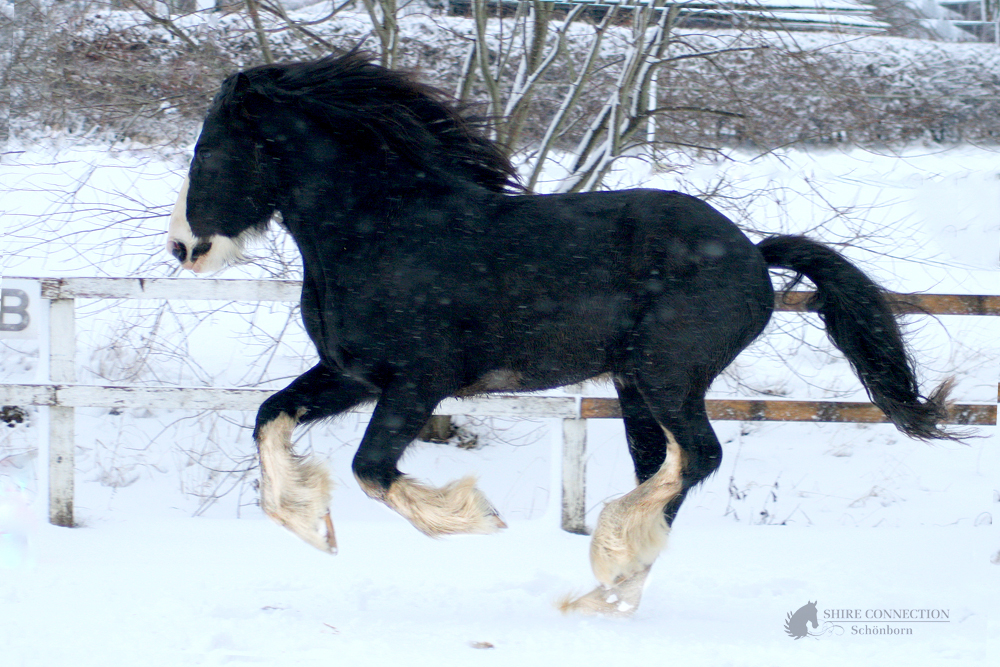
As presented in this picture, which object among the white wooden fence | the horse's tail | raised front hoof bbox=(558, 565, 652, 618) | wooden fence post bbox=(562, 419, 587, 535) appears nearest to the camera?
raised front hoof bbox=(558, 565, 652, 618)

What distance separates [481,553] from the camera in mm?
3320

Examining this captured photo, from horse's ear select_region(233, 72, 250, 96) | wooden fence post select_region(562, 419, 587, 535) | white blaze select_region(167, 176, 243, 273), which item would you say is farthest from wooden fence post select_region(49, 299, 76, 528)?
wooden fence post select_region(562, 419, 587, 535)

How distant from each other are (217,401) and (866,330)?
2.79 meters

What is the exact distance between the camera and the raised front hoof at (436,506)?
239 cm

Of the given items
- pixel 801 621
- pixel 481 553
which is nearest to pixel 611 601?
pixel 801 621

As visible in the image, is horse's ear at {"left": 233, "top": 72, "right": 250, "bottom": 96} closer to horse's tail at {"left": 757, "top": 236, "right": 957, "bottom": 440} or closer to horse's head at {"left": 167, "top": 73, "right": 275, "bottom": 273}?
horse's head at {"left": 167, "top": 73, "right": 275, "bottom": 273}

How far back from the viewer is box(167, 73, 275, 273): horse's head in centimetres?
249

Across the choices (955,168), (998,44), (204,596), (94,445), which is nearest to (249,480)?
(94,445)

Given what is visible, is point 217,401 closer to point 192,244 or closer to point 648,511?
point 192,244

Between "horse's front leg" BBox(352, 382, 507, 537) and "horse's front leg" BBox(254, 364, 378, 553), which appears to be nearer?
"horse's front leg" BBox(352, 382, 507, 537)

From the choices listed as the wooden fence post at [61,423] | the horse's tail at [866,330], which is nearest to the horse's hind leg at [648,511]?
A: the horse's tail at [866,330]

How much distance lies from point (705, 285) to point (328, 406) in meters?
1.29

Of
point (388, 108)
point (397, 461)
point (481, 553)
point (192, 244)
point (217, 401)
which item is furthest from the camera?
point (217, 401)

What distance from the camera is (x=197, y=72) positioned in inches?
188
